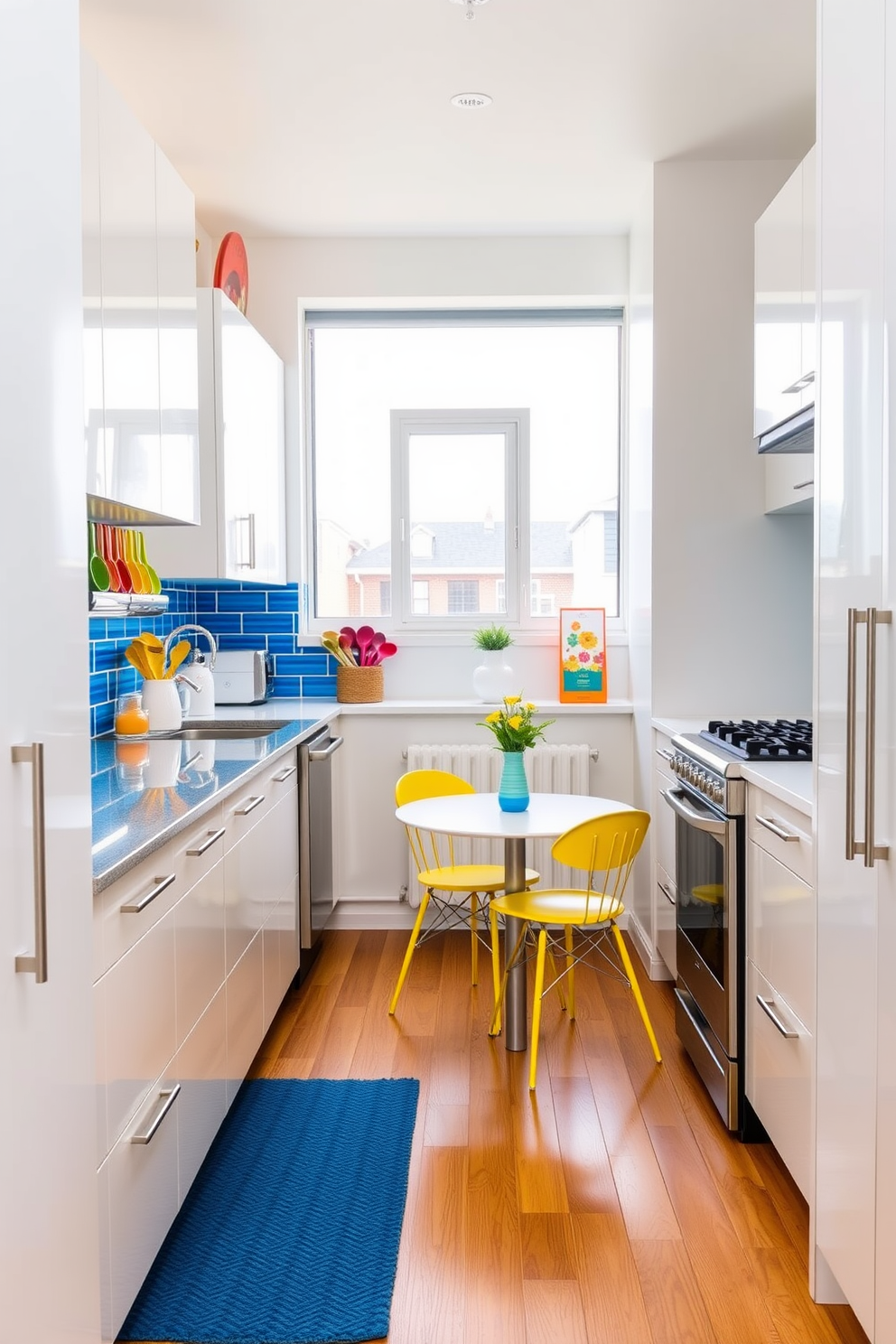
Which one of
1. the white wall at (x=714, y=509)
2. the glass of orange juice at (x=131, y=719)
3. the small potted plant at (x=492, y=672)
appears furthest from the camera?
the small potted plant at (x=492, y=672)

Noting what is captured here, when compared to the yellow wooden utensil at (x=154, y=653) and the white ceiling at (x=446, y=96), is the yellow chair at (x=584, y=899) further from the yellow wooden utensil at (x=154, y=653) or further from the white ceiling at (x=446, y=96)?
the white ceiling at (x=446, y=96)

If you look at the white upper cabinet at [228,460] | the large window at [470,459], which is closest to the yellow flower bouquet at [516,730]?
the white upper cabinet at [228,460]

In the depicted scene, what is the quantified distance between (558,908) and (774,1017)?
0.83 m

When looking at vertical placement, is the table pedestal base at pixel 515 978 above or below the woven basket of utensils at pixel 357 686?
below

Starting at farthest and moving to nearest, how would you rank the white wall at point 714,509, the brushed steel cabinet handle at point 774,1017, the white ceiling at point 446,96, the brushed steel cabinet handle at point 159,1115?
the white wall at point 714,509
the white ceiling at point 446,96
the brushed steel cabinet handle at point 774,1017
the brushed steel cabinet handle at point 159,1115

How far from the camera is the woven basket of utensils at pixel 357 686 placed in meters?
4.46

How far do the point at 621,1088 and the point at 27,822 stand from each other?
7.22 feet

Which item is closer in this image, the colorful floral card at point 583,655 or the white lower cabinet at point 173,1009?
the white lower cabinet at point 173,1009

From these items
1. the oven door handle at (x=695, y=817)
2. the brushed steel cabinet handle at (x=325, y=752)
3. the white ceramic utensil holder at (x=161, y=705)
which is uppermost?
the white ceramic utensil holder at (x=161, y=705)

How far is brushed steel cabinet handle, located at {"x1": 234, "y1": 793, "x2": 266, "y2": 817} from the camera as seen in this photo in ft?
8.71

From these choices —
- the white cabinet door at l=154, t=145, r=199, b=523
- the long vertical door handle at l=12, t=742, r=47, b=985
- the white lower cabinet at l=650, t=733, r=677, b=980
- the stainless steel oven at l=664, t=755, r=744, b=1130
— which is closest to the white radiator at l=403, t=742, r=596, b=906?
the white lower cabinet at l=650, t=733, r=677, b=980

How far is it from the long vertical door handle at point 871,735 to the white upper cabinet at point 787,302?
3.71 ft

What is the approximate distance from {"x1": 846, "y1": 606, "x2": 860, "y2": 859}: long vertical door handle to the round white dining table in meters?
1.32

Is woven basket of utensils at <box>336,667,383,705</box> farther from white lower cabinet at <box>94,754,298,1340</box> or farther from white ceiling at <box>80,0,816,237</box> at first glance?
white ceiling at <box>80,0,816,237</box>
